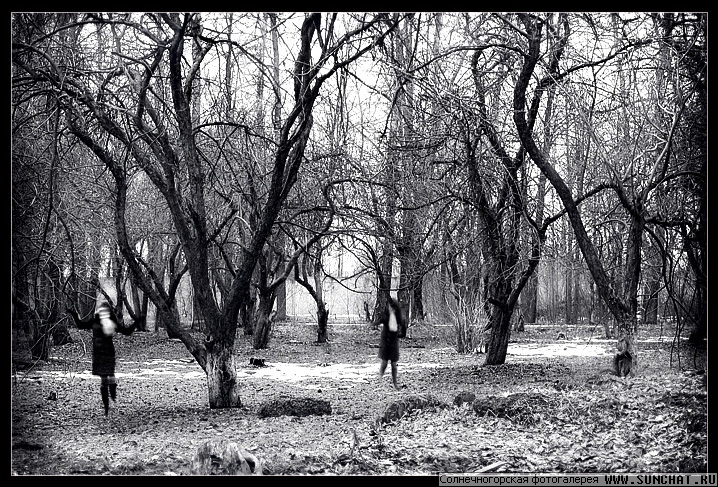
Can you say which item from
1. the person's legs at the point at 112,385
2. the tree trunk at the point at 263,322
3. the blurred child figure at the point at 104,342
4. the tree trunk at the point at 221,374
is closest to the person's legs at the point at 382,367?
the tree trunk at the point at 263,322

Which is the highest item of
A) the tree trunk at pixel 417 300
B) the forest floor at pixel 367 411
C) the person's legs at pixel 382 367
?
the tree trunk at pixel 417 300

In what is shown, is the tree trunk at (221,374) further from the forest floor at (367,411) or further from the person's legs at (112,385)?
the person's legs at (112,385)

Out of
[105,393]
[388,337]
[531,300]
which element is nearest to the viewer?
[105,393]

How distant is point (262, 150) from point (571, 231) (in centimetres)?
311

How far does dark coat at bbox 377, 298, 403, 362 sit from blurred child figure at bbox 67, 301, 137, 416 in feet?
6.33

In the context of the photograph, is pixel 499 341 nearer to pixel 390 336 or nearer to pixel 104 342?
pixel 390 336

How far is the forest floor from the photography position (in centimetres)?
408

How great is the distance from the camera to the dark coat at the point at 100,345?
16.4 ft

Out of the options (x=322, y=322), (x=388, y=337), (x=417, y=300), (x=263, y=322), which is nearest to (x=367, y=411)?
(x=388, y=337)

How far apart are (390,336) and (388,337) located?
0.02 m

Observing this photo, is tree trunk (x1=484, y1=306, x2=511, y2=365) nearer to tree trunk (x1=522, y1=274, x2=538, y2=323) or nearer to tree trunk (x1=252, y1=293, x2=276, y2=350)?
tree trunk (x1=522, y1=274, x2=538, y2=323)

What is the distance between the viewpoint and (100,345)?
198 inches

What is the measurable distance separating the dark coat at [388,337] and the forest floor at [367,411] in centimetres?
8

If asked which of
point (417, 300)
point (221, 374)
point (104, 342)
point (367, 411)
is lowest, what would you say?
point (367, 411)
